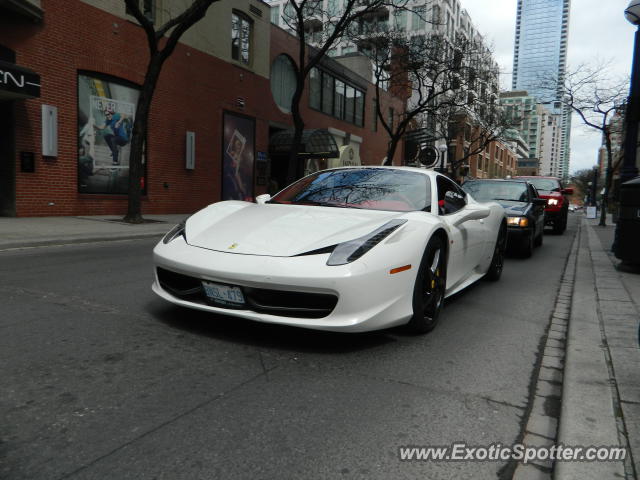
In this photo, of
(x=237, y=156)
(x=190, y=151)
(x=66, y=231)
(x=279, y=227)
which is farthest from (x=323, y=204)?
(x=237, y=156)

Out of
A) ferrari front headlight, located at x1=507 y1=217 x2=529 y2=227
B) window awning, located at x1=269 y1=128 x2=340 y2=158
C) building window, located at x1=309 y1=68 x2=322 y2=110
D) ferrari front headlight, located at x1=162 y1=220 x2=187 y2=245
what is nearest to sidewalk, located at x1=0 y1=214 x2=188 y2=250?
ferrari front headlight, located at x1=162 y1=220 x2=187 y2=245

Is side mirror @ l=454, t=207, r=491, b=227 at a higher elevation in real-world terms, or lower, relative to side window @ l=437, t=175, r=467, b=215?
lower

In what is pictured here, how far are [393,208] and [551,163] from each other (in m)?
175

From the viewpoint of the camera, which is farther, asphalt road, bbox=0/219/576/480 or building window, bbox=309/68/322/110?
building window, bbox=309/68/322/110

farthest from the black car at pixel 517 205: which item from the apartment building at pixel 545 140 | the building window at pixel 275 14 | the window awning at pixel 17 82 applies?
the apartment building at pixel 545 140

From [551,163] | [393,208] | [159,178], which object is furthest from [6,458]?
[551,163]

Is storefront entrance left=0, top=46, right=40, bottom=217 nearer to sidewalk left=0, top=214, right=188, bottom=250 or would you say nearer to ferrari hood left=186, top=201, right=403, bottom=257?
sidewalk left=0, top=214, right=188, bottom=250

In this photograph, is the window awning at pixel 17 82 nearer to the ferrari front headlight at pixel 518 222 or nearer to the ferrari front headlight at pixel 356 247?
the ferrari front headlight at pixel 518 222

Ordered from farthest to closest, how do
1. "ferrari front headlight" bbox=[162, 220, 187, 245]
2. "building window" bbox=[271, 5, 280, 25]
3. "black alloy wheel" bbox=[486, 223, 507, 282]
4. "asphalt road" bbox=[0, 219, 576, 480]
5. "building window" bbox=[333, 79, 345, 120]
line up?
"building window" bbox=[271, 5, 280, 25] → "building window" bbox=[333, 79, 345, 120] → "black alloy wheel" bbox=[486, 223, 507, 282] → "ferrari front headlight" bbox=[162, 220, 187, 245] → "asphalt road" bbox=[0, 219, 576, 480]

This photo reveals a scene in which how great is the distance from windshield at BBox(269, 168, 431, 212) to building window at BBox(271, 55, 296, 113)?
1934 centimetres

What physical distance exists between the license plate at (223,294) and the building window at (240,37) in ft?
62.7

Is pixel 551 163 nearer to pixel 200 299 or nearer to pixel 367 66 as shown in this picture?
pixel 367 66

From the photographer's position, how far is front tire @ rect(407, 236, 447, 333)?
12.0 ft

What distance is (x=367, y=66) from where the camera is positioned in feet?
111
